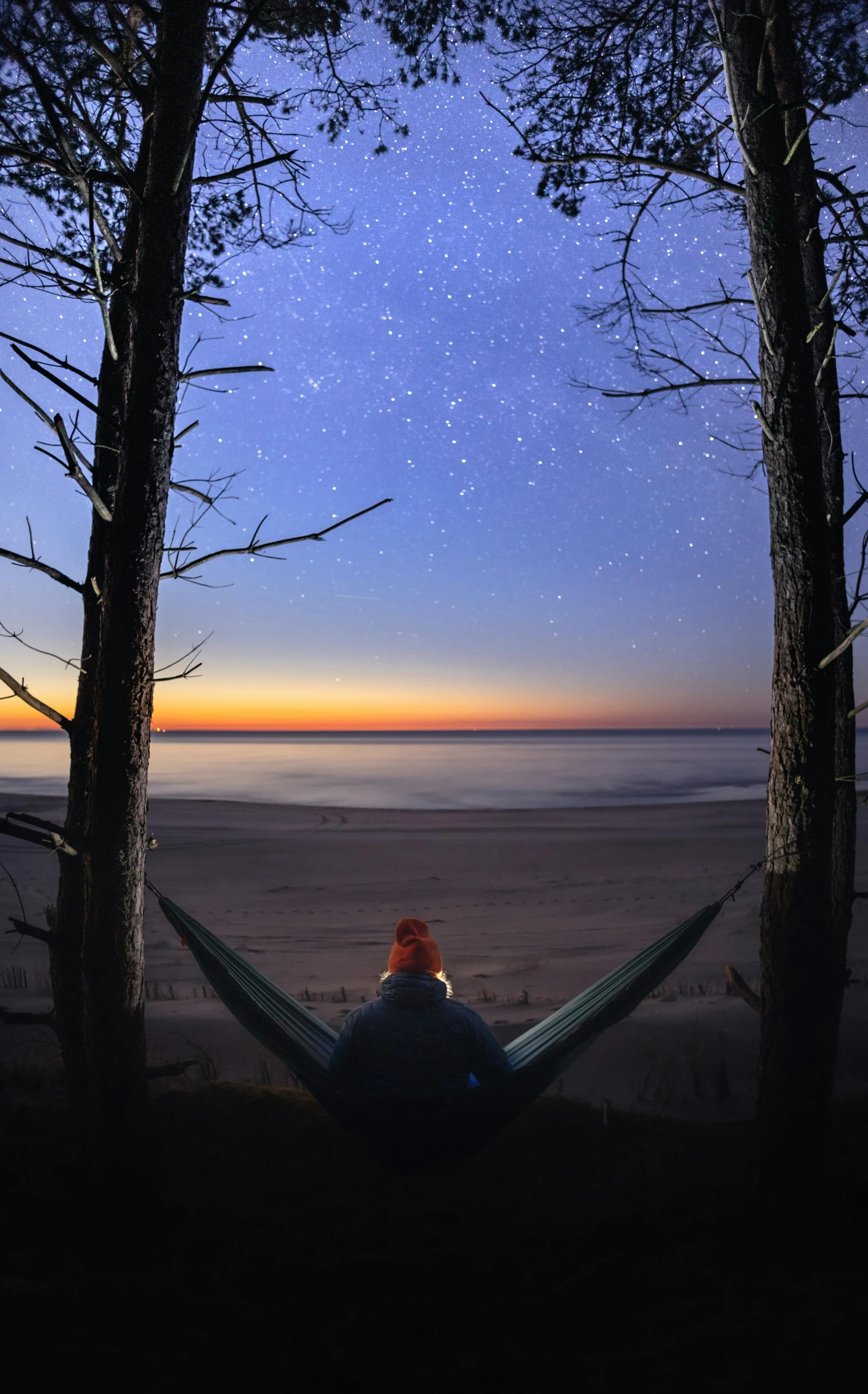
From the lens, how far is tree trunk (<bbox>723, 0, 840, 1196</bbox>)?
2.03 meters

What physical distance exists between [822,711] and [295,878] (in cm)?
733

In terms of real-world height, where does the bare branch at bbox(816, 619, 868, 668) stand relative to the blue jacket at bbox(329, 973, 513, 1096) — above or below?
above

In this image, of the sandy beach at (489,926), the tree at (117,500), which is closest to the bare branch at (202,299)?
the tree at (117,500)

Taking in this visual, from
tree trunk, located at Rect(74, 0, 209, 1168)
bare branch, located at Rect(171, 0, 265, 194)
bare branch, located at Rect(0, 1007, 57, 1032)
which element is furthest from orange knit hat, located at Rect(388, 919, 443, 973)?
bare branch, located at Rect(171, 0, 265, 194)

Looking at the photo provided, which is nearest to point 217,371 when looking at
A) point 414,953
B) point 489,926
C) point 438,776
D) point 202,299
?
point 202,299

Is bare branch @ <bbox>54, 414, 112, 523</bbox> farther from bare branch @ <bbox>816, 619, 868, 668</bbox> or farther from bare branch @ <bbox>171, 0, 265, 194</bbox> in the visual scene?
bare branch @ <bbox>816, 619, 868, 668</bbox>

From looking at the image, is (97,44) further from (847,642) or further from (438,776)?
(438,776)

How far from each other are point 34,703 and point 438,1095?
1.49m

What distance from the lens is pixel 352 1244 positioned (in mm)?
1972

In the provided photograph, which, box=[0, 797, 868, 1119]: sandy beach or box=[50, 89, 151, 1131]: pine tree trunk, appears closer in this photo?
box=[50, 89, 151, 1131]: pine tree trunk

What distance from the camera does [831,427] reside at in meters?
2.66

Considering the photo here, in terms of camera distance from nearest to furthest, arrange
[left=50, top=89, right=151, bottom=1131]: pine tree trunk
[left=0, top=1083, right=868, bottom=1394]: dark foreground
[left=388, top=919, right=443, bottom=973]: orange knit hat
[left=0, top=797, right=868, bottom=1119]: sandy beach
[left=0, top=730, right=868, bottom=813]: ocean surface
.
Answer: [left=0, top=1083, right=868, bottom=1394]: dark foreground, [left=50, top=89, right=151, bottom=1131]: pine tree trunk, [left=388, top=919, right=443, bottom=973]: orange knit hat, [left=0, top=797, right=868, bottom=1119]: sandy beach, [left=0, top=730, right=868, bottom=813]: ocean surface

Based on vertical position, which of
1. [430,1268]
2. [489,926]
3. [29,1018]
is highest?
[29,1018]

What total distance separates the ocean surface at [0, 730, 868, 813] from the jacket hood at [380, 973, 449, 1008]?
692cm
